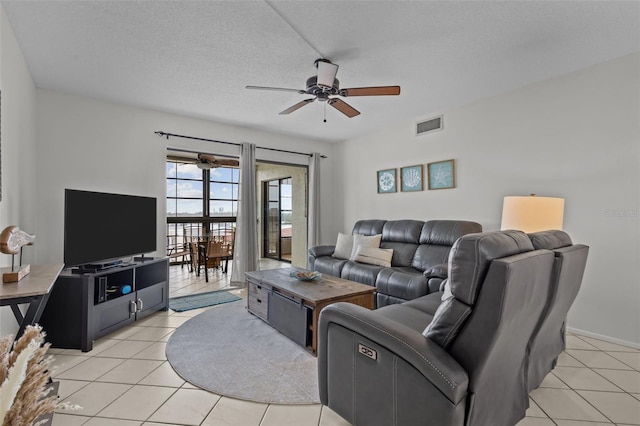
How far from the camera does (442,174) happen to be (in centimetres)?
414

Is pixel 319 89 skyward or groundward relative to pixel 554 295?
skyward

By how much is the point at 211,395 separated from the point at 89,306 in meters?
1.40

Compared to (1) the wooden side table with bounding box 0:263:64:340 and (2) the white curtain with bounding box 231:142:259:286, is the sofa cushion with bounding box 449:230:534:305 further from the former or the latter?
(2) the white curtain with bounding box 231:142:259:286

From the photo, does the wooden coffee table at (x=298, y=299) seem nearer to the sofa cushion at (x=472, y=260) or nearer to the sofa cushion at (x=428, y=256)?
the sofa cushion at (x=428, y=256)

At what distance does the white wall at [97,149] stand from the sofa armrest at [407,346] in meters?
2.42

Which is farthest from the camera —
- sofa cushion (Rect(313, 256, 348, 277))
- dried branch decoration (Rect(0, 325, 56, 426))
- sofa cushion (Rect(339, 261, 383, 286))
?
sofa cushion (Rect(313, 256, 348, 277))

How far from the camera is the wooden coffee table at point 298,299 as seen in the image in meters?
2.50

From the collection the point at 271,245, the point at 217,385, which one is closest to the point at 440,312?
the point at 217,385

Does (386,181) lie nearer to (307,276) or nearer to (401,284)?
(401,284)

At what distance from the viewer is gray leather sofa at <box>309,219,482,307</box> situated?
3080 millimetres

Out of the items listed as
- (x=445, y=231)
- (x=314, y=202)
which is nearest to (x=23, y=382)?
(x=445, y=231)

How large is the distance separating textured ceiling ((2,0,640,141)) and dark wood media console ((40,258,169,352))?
1889 mm

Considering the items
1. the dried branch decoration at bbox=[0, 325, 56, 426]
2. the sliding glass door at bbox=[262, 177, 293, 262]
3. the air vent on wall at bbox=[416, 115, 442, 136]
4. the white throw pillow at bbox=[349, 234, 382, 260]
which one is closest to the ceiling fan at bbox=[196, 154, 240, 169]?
the sliding glass door at bbox=[262, 177, 293, 262]

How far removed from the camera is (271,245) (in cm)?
757
